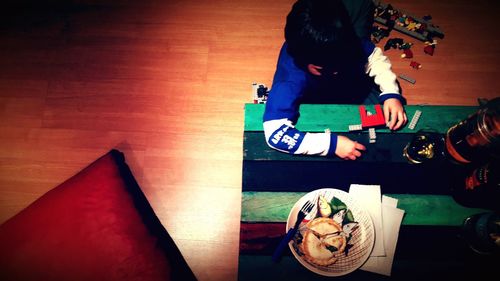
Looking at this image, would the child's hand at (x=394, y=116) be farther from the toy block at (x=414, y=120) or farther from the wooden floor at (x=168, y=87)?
the wooden floor at (x=168, y=87)

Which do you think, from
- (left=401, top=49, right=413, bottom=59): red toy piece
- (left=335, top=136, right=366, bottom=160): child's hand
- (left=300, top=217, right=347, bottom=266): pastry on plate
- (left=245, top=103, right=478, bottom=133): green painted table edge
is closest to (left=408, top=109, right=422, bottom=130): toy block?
(left=245, top=103, right=478, bottom=133): green painted table edge

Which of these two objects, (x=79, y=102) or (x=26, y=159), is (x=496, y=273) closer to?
(x=79, y=102)

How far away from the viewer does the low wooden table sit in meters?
1.03

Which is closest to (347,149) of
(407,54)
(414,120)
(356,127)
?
(356,127)

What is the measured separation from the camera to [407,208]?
3.58ft

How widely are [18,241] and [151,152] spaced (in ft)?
3.24

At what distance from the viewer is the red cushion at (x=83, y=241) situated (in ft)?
3.88

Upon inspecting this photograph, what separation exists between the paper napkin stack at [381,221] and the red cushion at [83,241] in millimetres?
841

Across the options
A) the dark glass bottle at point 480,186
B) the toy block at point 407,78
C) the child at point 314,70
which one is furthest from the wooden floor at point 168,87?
the dark glass bottle at point 480,186

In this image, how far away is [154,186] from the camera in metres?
2.02

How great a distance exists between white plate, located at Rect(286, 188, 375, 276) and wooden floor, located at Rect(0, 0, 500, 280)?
961mm

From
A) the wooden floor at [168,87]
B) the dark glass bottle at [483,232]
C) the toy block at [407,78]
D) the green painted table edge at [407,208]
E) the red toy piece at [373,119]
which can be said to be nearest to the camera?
the dark glass bottle at [483,232]

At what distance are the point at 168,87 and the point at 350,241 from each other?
1.76 m

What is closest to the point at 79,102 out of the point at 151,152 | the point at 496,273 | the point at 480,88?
the point at 151,152
